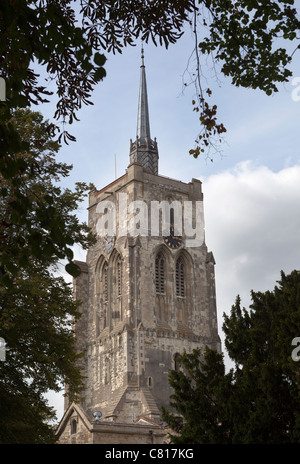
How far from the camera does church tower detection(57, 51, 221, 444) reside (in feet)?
153

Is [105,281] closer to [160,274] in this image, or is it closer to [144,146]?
[160,274]

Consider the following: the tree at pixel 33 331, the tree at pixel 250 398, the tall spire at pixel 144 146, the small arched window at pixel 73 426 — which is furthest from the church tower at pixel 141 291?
the tree at pixel 250 398

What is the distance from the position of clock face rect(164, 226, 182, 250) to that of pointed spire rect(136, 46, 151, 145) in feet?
32.2

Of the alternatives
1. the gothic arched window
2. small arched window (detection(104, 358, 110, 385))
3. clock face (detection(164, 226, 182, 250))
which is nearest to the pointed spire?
clock face (detection(164, 226, 182, 250))

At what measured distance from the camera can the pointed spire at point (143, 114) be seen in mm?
58031

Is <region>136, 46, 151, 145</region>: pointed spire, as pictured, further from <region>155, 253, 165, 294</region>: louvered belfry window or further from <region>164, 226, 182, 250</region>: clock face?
<region>155, 253, 165, 294</region>: louvered belfry window

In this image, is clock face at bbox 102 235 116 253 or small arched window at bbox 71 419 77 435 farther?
clock face at bbox 102 235 116 253

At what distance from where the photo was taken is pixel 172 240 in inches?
2015

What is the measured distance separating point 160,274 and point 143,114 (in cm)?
1648

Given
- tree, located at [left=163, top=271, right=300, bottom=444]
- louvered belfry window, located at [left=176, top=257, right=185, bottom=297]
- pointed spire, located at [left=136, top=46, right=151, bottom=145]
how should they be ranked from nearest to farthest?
tree, located at [left=163, top=271, right=300, bottom=444] < louvered belfry window, located at [left=176, top=257, right=185, bottom=297] < pointed spire, located at [left=136, top=46, right=151, bottom=145]

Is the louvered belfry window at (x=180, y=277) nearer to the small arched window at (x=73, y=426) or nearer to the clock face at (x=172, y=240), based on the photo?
the clock face at (x=172, y=240)

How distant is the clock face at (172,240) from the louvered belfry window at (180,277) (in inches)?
46.6
